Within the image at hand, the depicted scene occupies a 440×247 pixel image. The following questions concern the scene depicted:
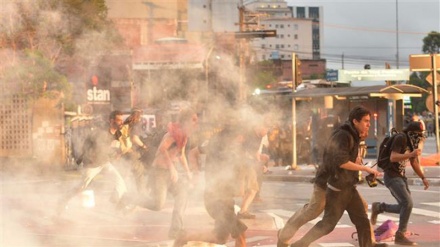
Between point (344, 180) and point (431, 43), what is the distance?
11158 centimetres

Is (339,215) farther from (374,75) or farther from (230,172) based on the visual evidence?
(374,75)

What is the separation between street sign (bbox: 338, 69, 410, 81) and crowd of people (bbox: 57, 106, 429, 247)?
2260cm

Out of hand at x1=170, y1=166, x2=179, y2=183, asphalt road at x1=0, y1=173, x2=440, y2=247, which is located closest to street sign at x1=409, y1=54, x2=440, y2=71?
asphalt road at x1=0, y1=173, x2=440, y2=247

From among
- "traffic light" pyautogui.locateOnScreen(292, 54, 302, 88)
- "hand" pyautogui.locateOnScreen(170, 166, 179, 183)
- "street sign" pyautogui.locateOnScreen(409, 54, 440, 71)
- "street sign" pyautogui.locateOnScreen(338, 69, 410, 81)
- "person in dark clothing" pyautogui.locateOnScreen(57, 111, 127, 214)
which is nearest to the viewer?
"hand" pyautogui.locateOnScreen(170, 166, 179, 183)

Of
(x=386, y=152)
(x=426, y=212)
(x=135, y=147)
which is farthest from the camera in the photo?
(x=426, y=212)

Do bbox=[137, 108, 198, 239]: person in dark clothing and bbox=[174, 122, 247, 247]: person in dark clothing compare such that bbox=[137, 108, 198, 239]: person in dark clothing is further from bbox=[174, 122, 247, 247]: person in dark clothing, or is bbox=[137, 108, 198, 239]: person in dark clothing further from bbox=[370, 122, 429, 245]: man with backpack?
bbox=[370, 122, 429, 245]: man with backpack

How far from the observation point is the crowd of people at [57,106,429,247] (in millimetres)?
9984

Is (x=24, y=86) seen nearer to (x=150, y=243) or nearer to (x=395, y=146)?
(x=150, y=243)

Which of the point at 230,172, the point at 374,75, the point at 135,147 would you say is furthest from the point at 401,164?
the point at 374,75

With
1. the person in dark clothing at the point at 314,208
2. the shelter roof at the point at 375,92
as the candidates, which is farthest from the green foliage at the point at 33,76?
the shelter roof at the point at 375,92

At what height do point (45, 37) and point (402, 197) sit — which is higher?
point (45, 37)

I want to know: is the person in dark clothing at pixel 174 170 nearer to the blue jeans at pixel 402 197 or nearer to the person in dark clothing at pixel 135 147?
the person in dark clothing at pixel 135 147

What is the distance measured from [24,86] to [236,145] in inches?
98.7

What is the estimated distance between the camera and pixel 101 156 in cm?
1434
